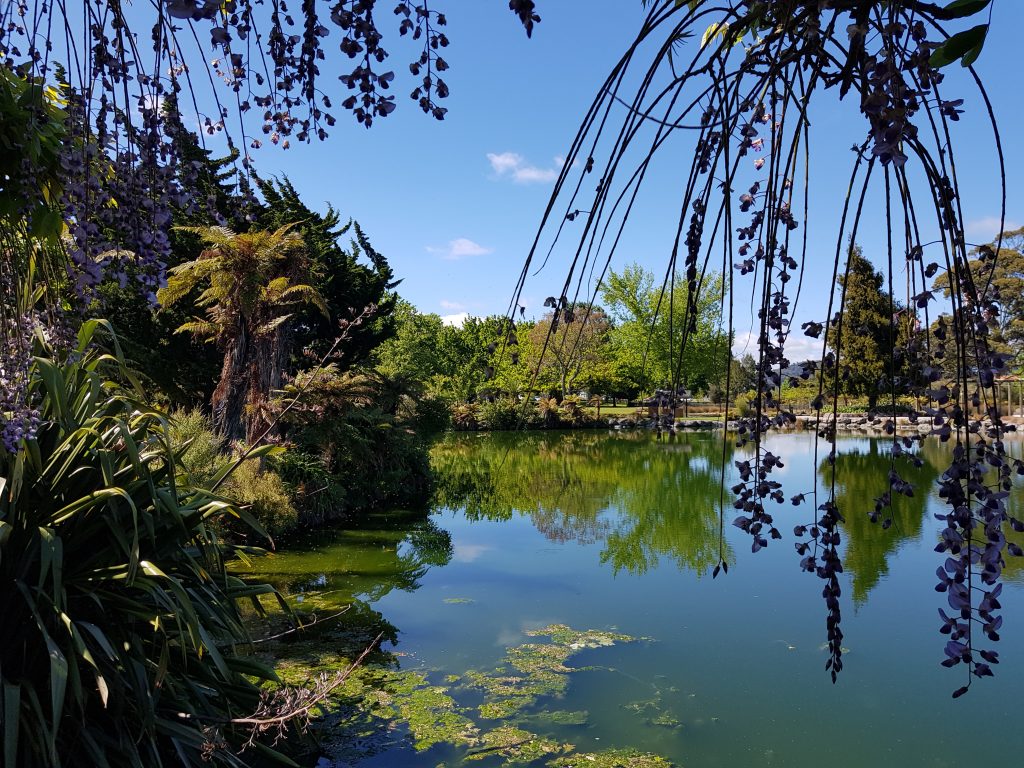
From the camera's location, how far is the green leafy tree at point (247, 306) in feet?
30.0

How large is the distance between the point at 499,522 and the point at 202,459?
4585 mm

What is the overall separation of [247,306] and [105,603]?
7.47 m

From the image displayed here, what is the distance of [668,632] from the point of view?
5281 millimetres

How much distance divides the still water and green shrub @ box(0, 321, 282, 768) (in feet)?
4.34

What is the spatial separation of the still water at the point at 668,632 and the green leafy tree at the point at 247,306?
2415 millimetres

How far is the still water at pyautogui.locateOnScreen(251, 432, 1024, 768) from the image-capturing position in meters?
3.68

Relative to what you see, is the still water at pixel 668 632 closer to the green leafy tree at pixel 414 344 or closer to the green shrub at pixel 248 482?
the green shrub at pixel 248 482

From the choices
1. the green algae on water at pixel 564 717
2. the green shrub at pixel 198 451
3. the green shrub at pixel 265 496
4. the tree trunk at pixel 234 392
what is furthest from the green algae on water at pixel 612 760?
the tree trunk at pixel 234 392

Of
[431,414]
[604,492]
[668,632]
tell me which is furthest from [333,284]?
[668,632]

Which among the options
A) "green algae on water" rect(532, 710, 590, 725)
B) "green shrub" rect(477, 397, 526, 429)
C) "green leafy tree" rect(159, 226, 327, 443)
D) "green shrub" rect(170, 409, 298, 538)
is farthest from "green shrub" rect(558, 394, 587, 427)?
"green algae on water" rect(532, 710, 590, 725)

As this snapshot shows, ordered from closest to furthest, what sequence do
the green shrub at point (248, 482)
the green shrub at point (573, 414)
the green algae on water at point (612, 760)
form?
the green algae on water at point (612, 760), the green shrub at point (248, 482), the green shrub at point (573, 414)

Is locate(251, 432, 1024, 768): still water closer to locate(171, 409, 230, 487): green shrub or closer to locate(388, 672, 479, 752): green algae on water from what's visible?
locate(388, 672, 479, 752): green algae on water

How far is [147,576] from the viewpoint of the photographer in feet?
7.52

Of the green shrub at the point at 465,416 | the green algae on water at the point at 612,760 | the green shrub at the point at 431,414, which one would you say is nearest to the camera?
the green algae on water at the point at 612,760
